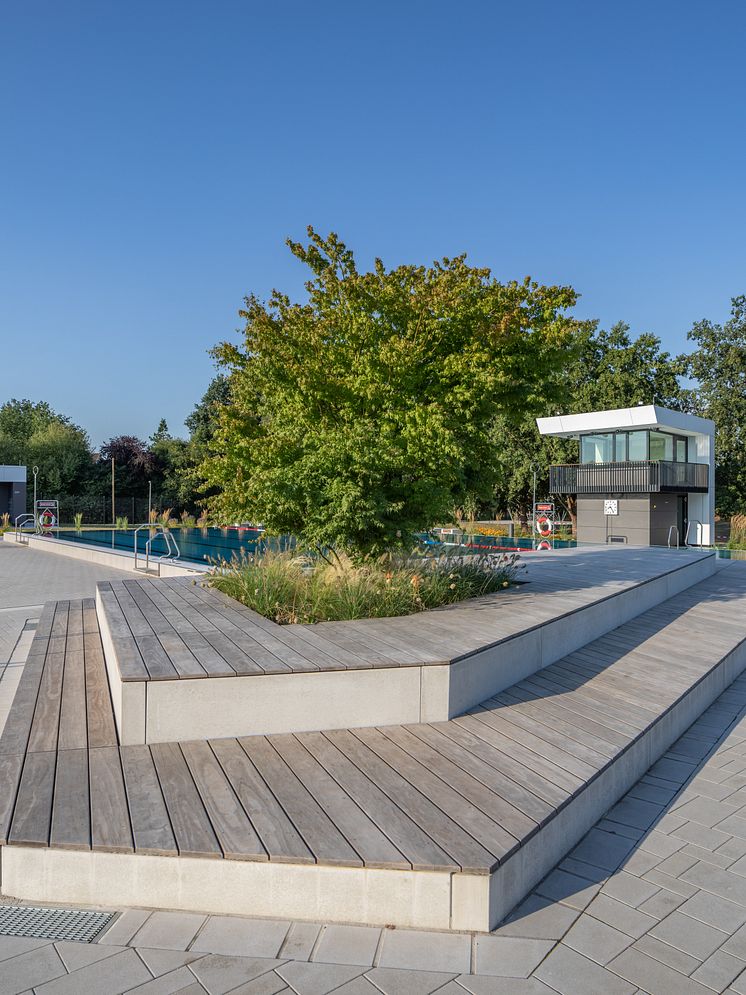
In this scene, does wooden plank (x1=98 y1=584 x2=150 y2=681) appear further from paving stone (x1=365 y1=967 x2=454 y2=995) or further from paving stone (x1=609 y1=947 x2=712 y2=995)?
paving stone (x1=609 y1=947 x2=712 y2=995)

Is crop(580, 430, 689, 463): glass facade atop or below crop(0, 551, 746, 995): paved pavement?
atop

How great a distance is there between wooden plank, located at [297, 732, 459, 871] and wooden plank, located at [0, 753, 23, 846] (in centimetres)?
151

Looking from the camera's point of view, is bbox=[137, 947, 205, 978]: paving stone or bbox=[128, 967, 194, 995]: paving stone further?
bbox=[137, 947, 205, 978]: paving stone

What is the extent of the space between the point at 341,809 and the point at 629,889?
1336mm

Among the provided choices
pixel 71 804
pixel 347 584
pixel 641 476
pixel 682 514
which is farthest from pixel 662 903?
pixel 682 514

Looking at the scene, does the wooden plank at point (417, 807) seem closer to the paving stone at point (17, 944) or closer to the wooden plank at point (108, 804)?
the wooden plank at point (108, 804)

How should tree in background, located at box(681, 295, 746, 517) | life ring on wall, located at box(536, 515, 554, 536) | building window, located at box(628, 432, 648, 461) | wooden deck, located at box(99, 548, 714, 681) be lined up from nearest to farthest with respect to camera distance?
wooden deck, located at box(99, 548, 714, 681) < life ring on wall, located at box(536, 515, 554, 536) < building window, located at box(628, 432, 648, 461) < tree in background, located at box(681, 295, 746, 517)

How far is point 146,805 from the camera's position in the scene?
9.68 feet

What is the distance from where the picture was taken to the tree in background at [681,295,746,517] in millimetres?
29672

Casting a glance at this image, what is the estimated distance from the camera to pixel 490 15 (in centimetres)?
1077

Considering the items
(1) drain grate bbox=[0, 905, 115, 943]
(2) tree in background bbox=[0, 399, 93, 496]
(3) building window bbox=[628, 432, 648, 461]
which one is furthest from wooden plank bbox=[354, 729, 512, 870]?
(2) tree in background bbox=[0, 399, 93, 496]

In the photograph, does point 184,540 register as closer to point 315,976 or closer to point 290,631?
point 290,631

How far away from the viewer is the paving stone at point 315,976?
2.10 m

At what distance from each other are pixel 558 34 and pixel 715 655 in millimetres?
10947
